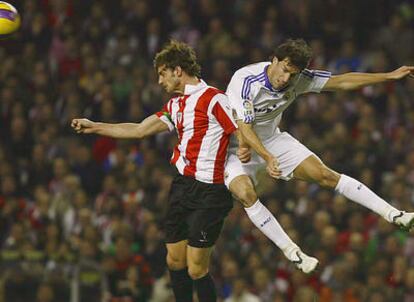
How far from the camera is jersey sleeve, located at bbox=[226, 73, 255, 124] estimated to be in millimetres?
8680

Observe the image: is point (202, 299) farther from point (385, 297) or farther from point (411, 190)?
point (411, 190)

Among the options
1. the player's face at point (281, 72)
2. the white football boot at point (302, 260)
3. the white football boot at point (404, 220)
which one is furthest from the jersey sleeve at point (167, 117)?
the white football boot at point (404, 220)

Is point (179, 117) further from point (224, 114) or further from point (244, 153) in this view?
point (244, 153)

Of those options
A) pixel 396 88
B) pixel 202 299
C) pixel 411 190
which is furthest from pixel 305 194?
pixel 202 299

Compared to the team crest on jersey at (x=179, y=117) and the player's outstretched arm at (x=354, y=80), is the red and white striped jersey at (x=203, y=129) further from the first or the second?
the player's outstretched arm at (x=354, y=80)

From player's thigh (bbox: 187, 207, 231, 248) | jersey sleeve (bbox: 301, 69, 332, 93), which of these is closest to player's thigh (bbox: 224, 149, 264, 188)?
player's thigh (bbox: 187, 207, 231, 248)

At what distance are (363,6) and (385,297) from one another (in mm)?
5468

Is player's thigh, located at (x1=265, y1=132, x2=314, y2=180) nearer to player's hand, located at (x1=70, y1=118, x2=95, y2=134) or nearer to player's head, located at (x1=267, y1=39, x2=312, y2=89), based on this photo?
player's head, located at (x1=267, y1=39, x2=312, y2=89)

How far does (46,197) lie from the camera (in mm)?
14219

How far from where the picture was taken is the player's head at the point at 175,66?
8945 millimetres

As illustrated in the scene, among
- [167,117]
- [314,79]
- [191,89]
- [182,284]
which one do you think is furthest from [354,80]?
[182,284]

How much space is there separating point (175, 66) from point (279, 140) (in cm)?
105

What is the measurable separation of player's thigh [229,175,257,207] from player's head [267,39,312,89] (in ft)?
2.58

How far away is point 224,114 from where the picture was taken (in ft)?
29.1
